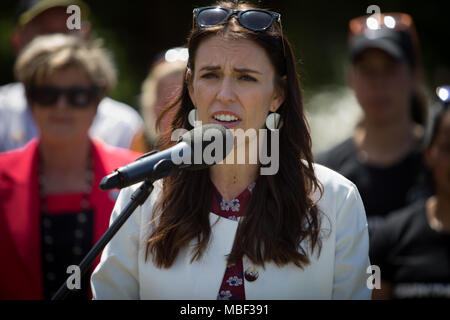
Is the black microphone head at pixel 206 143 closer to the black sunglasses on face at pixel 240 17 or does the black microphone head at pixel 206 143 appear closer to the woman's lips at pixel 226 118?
the woman's lips at pixel 226 118

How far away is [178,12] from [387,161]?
4844 mm

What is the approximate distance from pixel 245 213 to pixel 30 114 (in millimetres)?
2714

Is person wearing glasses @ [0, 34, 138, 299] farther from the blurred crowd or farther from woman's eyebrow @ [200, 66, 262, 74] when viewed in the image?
woman's eyebrow @ [200, 66, 262, 74]

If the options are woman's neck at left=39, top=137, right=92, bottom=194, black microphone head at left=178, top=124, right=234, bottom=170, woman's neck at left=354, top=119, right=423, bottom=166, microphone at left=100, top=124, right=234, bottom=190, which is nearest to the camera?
microphone at left=100, top=124, right=234, bottom=190

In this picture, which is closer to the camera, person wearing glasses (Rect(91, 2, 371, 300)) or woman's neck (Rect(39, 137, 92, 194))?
person wearing glasses (Rect(91, 2, 371, 300))

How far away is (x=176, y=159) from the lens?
236cm

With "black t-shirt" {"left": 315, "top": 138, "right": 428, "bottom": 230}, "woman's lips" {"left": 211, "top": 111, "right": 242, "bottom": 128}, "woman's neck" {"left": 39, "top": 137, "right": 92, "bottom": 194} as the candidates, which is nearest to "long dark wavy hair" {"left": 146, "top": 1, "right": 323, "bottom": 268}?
"woman's lips" {"left": 211, "top": 111, "right": 242, "bottom": 128}

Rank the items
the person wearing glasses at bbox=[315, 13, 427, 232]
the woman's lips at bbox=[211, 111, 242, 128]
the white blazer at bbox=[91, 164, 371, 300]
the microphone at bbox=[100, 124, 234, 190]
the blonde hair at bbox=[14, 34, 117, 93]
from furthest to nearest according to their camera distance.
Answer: the person wearing glasses at bbox=[315, 13, 427, 232]
the blonde hair at bbox=[14, 34, 117, 93]
the woman's lips at bbox=[211, 111, 242, 128]
the white blazer at bbox=[91, 164, 371, 300]
the microphone at bbox=[100, 124, 234, 190]

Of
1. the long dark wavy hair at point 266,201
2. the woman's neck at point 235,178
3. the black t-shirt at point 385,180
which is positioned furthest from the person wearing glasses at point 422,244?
the woman's neck at point 235,178

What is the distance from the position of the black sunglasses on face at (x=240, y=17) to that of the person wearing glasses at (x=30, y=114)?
6.82ft

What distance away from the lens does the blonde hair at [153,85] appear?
5242 mm

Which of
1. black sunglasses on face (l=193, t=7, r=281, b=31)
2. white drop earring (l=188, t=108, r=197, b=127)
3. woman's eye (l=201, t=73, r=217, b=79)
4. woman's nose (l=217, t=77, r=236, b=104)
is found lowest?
white drop earring (l=188, t=108, r=197, b=127)

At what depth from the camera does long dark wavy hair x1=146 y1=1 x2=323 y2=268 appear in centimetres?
288

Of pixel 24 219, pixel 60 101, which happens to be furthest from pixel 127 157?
pixel 24 219
